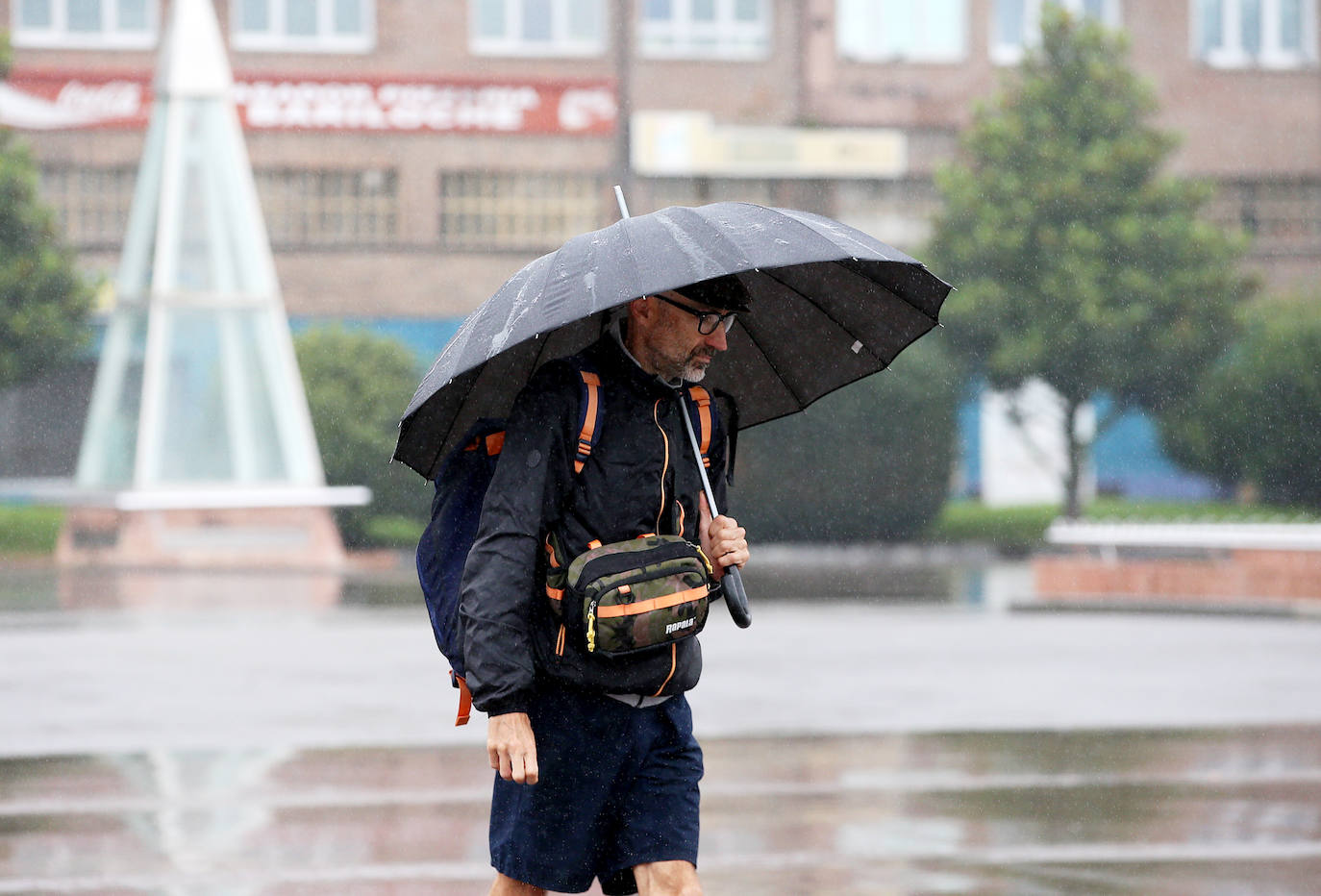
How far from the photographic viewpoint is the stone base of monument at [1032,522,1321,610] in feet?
52.0

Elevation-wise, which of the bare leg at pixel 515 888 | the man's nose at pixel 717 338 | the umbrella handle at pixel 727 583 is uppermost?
the man's nose at pixel 717 338

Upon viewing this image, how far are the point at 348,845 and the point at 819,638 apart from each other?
8044mm

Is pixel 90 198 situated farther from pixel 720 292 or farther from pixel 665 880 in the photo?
pixel 665 880

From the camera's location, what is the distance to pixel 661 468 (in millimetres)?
3660

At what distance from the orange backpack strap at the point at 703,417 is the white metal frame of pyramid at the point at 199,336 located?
19.9 m

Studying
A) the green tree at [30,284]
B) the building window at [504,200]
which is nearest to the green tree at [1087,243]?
the building window at [504,200]

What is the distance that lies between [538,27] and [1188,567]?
2121 centimetres

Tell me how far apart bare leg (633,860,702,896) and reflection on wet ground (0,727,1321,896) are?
7.05ft

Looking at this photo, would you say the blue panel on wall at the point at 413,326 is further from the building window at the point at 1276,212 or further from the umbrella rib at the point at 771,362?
the umbrella rib at the point at 771,362

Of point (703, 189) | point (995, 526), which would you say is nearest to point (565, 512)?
point (995, 526)

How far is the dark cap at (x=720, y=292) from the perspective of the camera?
3.69 meters

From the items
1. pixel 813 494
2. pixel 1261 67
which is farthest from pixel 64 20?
pixel 1261 67

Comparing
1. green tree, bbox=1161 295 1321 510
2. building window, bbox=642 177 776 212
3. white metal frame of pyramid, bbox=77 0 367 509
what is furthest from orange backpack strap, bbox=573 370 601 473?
building window, bbox=642 177 776 212

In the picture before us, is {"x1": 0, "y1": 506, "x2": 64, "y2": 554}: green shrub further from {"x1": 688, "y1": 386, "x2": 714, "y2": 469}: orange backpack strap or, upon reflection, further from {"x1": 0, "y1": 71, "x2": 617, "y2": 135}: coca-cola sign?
{"x1": 688, "y1": 386, "x2": 714, "y2": 469}: orange backpack strap
